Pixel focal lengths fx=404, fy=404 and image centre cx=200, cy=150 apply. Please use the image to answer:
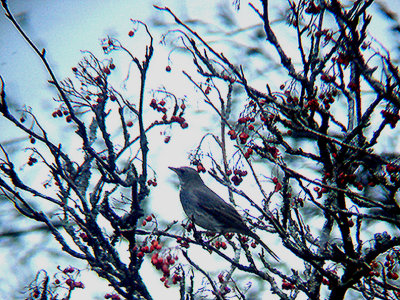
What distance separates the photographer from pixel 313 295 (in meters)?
3.62

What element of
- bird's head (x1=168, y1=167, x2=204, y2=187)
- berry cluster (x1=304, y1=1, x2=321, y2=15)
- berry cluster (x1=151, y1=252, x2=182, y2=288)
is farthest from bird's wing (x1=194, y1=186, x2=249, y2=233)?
berry cluster (x1=304, y1=1, x2=321, y2=15)

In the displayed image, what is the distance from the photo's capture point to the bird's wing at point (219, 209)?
16.2 feet

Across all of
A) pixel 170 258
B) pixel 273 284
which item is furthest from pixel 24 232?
pixel 273 284

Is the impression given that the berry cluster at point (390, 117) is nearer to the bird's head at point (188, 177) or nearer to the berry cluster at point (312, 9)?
the berry cluster at point (312, 9)

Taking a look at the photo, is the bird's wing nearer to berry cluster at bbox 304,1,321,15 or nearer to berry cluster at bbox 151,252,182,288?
berry cluster at bbox 151,252,182,288

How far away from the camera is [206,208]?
19.2 ft

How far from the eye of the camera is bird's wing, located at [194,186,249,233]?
4.95 meters

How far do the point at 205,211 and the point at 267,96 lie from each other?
8.12 feet

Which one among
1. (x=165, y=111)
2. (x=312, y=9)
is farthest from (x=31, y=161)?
(x=312, y=9)

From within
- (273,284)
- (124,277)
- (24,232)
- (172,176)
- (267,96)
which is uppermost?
(172,176)

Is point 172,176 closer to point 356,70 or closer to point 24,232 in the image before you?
point 24,232

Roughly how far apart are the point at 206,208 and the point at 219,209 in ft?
0.71

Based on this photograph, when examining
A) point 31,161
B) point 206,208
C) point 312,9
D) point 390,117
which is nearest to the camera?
point 390,117

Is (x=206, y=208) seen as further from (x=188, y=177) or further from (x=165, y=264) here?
(x=165, y=264)
